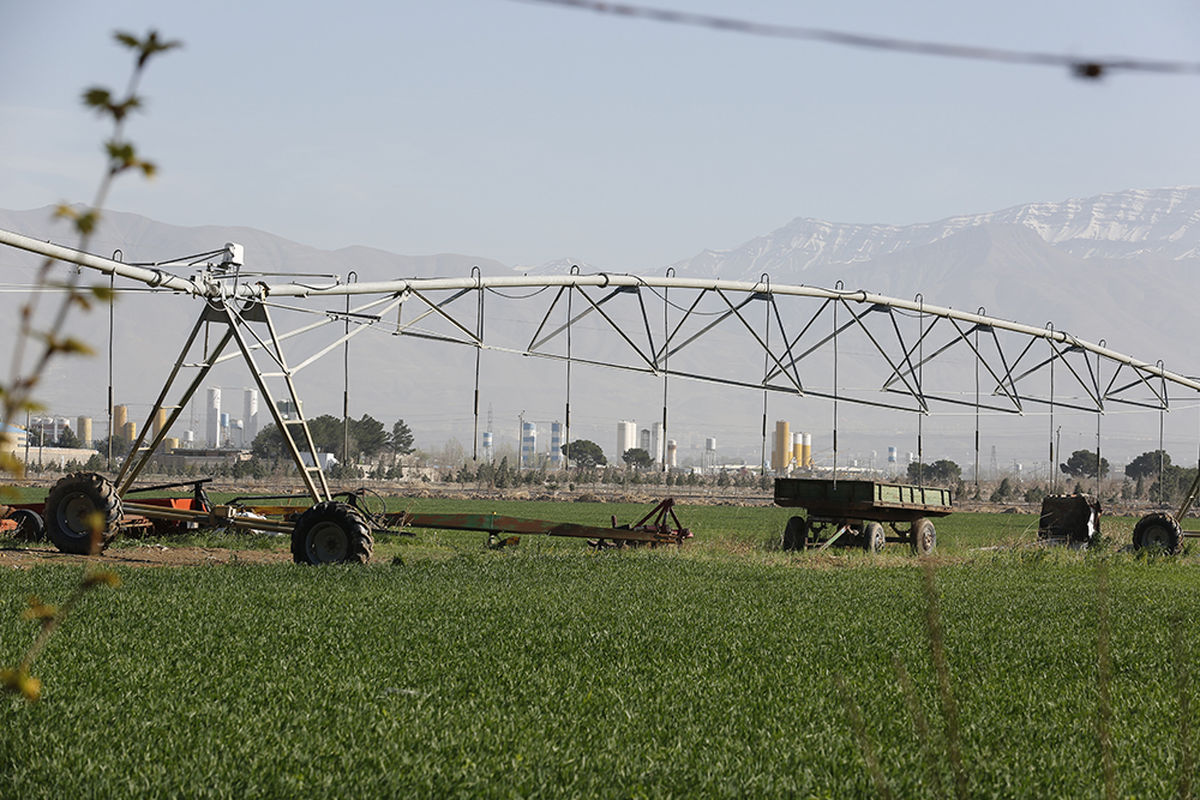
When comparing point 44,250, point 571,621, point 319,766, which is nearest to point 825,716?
point 319,766

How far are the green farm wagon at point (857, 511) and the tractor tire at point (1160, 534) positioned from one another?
5.49m

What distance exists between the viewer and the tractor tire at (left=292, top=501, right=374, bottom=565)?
20.0 metres

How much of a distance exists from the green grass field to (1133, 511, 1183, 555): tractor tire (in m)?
14.4

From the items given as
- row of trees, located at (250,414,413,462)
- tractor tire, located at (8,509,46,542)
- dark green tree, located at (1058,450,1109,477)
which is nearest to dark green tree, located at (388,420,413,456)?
row of trees, located at (250,414,413,462)

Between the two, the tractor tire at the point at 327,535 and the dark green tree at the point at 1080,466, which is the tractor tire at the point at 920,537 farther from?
the dark green tree at the point at 1080,466

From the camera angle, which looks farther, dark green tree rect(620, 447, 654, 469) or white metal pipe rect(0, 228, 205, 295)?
dark green tree rect(620, 447, 654, 469)

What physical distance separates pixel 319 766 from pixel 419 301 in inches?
675

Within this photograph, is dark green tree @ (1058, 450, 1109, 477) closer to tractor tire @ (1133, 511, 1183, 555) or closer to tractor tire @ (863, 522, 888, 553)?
tractor tire @ (1133, 511, 1183, 555)

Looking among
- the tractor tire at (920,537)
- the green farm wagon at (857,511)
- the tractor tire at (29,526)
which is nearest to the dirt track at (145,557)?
the tractor tire at (29,526)

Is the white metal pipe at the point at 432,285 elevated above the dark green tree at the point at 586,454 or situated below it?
above

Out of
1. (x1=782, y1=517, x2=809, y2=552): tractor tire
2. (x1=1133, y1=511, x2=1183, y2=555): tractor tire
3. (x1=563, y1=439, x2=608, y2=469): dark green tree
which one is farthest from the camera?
(x1=563, y1=439, x2=608, y2=469): dark green tree

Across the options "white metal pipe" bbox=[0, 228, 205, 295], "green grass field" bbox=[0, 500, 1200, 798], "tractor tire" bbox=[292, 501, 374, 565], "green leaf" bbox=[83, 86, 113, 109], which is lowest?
"green grass field" bbox=[0, 500, 1200, 798]

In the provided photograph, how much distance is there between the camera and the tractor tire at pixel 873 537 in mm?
28547

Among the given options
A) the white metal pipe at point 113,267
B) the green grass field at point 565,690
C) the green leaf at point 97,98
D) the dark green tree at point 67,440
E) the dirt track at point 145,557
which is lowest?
the dirt track at point 145,557
